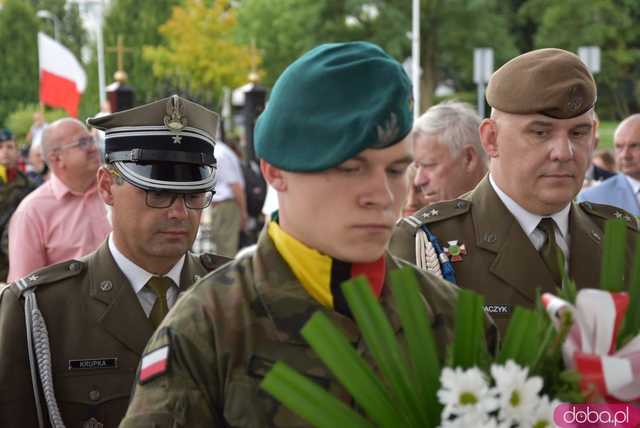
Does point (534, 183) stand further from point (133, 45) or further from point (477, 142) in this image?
point (133, 45)

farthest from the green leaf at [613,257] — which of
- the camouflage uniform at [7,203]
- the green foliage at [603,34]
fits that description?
the green foliage at [603,34]

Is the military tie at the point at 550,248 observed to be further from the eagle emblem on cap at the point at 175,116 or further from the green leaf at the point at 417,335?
the green leaf at the point at 417,335

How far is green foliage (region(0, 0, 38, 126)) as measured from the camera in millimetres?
59969

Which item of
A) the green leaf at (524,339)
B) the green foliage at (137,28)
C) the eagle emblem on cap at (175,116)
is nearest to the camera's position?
the green leaf at (524,339)

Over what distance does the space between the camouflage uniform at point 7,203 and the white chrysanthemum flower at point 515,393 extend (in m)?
5.91

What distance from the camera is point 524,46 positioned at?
5156 cm

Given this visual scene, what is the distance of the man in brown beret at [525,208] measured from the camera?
3.44 m

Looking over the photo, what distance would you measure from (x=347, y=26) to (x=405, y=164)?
44.4 metres

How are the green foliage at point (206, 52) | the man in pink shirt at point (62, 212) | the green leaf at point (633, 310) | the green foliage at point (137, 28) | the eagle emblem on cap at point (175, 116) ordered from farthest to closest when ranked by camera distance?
1. the green foliage at point (137, 28)
2. the green foliage at point (206, 52)
3. the man in pink shirt at point (62, 212)
4. the eagle emblem on cap at point (175, 116)
5. the green leaf at point (633, 310)

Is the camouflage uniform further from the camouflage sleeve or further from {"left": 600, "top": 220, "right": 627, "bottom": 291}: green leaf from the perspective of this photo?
{"left": 600, "top": 220, "right": 627, "bottom": 291}: green leaf

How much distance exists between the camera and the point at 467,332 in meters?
1.87

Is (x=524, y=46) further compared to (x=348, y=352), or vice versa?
(x=524, y=46)

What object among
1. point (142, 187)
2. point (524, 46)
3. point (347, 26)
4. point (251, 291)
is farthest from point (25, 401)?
point (524, 46)

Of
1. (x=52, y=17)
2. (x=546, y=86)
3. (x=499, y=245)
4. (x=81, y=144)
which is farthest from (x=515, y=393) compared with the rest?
(x=52, y=17)
